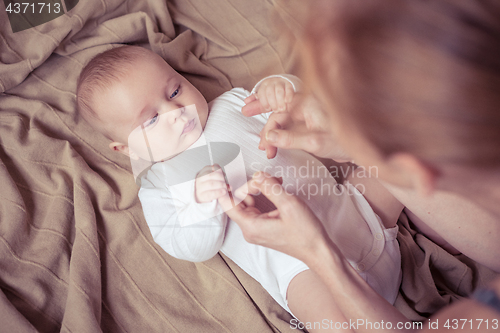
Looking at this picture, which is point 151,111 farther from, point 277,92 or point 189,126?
point 277,92

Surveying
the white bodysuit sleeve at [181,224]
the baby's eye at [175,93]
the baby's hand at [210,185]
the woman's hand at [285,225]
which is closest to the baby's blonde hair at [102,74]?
the baby's eye at [175,93]

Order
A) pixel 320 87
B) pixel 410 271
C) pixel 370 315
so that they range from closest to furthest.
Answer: pixel 320 87, pixel 370 315, pixel 410 271

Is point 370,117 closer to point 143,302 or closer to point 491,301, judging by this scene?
point 491,301

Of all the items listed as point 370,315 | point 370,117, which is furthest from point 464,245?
point 370,117

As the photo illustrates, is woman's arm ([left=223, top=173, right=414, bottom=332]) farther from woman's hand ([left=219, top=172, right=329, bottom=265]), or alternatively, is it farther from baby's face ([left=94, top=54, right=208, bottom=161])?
baby's face ([left=94, top=54, right=208, bottom=161])

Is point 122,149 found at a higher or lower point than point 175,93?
lower

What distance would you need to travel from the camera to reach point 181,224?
0.87 metres

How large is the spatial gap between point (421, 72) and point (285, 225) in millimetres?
406

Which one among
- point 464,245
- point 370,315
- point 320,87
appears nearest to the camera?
point 320,87

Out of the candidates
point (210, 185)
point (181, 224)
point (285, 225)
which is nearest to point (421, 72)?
point (285, 225)

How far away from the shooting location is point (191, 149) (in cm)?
97

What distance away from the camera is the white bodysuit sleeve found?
844 millimetres

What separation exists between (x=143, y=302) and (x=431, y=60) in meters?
0.85

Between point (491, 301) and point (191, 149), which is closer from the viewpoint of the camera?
point (491, 301)
